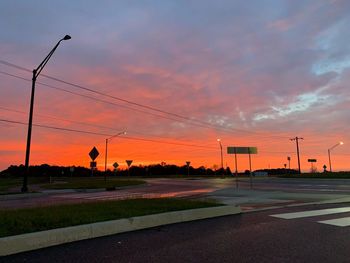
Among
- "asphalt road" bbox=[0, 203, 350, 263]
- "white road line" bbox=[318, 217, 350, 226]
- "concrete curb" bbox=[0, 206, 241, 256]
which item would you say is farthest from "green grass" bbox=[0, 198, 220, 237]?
"white road line" bbox=[318, 217, 350, 226]

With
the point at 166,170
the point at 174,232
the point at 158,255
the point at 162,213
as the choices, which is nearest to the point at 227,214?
the point at 162,213

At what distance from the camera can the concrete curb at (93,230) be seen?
6711mm

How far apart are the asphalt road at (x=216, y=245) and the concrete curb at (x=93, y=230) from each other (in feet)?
0.74

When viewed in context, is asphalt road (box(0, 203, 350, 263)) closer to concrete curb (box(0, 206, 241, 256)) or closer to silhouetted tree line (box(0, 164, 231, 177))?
concrete curb (box(0, 206, 241, 256))

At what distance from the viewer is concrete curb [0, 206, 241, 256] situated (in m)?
6.71

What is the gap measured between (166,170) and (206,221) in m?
119

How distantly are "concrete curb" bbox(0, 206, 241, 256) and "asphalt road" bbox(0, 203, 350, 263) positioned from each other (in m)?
0.23

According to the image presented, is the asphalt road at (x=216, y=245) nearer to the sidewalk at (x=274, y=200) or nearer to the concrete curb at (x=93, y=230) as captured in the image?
the concrete curb at (x=93, y=230)

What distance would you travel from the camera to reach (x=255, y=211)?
39.4ft

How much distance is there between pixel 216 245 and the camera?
706 centimetres

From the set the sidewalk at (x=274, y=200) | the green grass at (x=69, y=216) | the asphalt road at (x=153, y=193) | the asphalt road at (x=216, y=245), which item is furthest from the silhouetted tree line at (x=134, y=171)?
the asphalt road at (x=216, y=245)

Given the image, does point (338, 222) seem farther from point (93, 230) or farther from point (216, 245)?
point (93, 230)

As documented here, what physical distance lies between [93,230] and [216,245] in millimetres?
2540

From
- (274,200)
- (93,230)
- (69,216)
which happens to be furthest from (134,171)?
(93,230)
